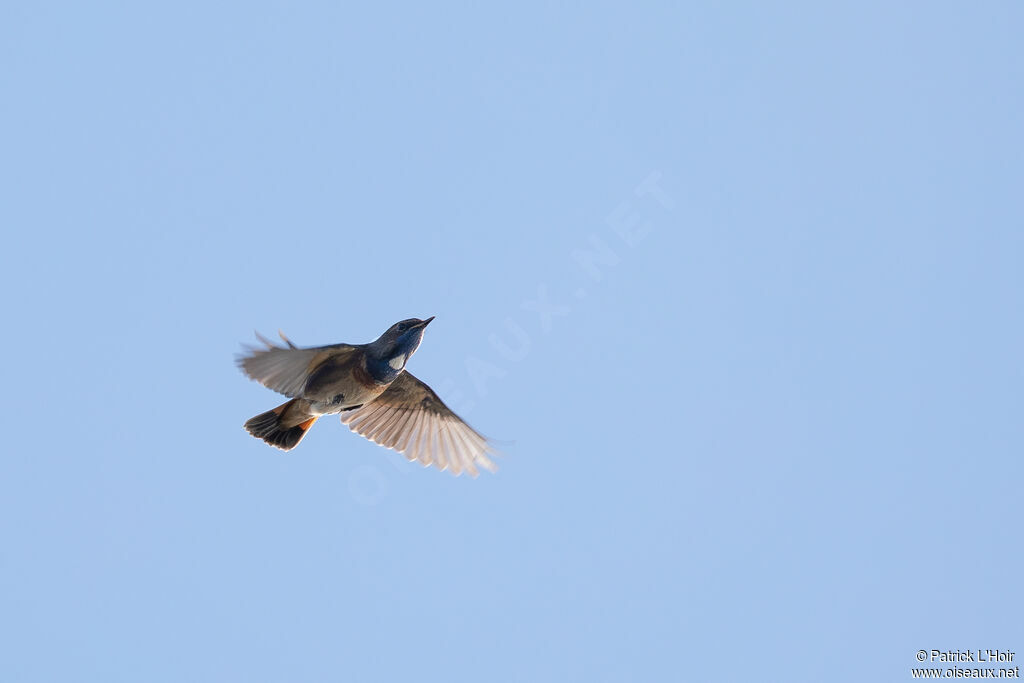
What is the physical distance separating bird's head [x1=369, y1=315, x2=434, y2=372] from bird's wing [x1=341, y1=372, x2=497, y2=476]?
142 cm

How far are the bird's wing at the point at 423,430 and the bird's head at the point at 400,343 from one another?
1.42 meters

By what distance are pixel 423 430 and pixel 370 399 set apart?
1.36 meters

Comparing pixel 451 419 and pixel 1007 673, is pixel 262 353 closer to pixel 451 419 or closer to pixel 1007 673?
pixel 451 419

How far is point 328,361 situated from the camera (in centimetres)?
1176

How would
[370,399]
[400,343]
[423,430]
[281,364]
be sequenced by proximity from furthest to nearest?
[423,430]
[370,399]
[400,343]
[281,364]

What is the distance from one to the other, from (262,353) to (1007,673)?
30.3 feet

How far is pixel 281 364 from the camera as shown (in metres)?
11.0

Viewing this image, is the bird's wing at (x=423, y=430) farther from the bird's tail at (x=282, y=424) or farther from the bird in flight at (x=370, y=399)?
the bird's tail at (x=282, y=424)

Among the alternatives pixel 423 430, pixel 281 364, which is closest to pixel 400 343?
pixel 281 364

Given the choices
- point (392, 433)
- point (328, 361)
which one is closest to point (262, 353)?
point (328, 361)

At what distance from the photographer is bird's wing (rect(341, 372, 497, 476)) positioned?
1351 cm

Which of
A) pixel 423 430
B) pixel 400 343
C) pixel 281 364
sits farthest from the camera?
pixel 423 430

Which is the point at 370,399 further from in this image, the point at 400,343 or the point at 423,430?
the point at 423,430

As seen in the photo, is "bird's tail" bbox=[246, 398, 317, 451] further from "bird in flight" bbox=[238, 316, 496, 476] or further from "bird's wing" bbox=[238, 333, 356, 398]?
"bird's wing" bbox=[238, 333, 356, 398]
